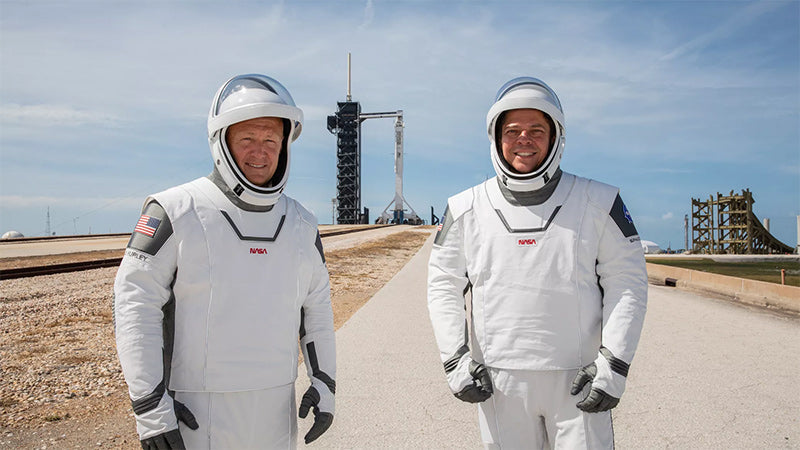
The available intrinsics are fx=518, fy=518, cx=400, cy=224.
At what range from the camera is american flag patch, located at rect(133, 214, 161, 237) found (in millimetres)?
2207

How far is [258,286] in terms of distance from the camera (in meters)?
2.33

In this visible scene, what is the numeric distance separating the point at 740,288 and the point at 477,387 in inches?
471

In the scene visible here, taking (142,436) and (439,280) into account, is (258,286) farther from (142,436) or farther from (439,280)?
(439,280)

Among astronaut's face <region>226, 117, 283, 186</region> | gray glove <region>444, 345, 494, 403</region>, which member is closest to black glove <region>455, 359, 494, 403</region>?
gray glove <region>444, 345, 494, 403</region>

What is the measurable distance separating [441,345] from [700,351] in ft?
18.0

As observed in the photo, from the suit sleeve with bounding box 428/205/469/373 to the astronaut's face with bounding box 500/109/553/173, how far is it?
0.43 m

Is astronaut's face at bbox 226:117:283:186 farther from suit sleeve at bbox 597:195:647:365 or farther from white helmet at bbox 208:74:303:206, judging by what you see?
suit sleeve at bbox 597:195:647:365

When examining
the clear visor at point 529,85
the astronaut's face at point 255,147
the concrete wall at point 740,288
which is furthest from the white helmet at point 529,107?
the concrete wall at point 740,288

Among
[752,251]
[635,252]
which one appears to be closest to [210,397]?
[635,252]

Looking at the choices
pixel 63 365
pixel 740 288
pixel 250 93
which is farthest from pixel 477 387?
pixel 740 288

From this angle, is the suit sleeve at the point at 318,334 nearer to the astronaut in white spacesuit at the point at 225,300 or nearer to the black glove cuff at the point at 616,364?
the astronaut in white spacesuit at the point at 225,300

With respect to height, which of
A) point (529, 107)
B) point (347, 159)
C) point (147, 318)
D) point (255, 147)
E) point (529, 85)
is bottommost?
point (147, 318)

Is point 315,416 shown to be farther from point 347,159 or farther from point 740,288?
point 347,159

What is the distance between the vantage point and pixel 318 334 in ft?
8.48
